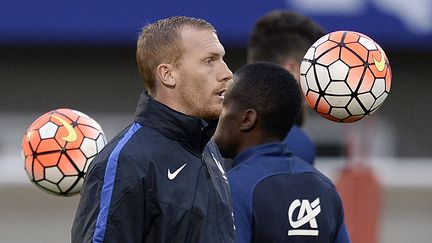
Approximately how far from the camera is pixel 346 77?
164 inches

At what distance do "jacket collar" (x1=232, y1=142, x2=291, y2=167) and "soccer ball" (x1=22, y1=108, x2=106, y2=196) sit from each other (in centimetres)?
63

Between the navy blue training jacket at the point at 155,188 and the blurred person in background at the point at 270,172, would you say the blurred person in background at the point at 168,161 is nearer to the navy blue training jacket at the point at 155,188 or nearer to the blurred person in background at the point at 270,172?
the navy blue training jacket at the point at 155,188

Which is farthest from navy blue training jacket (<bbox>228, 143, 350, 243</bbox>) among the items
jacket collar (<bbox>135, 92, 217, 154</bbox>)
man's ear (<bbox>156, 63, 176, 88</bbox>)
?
man's ear (<bbox>156, 63, 176, 88</bbox>)

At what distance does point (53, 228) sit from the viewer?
35.8ft

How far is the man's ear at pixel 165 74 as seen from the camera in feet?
12.4

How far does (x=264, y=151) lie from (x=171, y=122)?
0.89m

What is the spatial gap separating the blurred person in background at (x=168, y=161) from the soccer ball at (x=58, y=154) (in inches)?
32.5

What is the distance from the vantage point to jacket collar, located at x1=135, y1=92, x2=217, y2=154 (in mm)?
3723

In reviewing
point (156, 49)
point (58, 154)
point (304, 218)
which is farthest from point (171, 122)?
point (58, 154)

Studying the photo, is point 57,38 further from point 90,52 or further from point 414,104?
point 414,104

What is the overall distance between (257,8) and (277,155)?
6.84 m

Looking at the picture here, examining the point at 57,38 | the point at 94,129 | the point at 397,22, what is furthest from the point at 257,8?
the point at 94,129

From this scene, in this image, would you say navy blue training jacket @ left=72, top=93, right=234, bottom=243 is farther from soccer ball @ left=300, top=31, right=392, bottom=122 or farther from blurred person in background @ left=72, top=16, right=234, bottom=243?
soccer ball @ left=300, top=31, right=392, bottom=122

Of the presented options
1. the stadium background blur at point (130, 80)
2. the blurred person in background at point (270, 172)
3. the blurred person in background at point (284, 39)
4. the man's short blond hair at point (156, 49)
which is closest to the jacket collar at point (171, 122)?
the man's short blond hair at point (156, 49)
